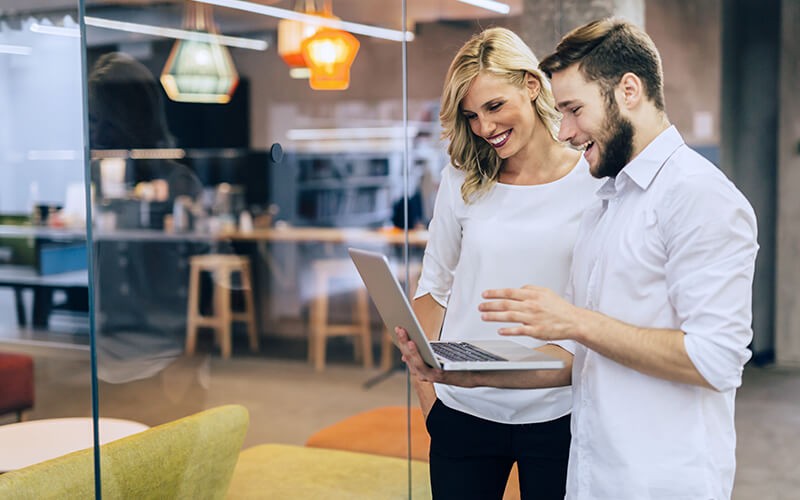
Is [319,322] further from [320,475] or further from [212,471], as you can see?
[212,471]

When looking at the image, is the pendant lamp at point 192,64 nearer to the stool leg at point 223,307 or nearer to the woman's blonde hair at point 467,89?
the woman's blonde hair at point 467,89

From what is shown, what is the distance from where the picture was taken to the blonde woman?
194 centimetres

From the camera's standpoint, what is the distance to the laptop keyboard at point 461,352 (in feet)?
5.27

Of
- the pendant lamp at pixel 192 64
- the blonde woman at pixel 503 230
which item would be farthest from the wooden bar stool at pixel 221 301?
the blonde woman at pixel 503 230

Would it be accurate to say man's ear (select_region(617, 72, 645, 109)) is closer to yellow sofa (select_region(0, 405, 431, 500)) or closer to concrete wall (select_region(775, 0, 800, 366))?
yellow sofa (select_region(0, 405, 431, 500))

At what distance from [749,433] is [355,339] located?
2420 millimetres

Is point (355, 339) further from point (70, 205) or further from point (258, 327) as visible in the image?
point (70, 205)

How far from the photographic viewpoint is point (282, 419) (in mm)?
3574

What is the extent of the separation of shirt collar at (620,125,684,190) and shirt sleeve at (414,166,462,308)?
63cm

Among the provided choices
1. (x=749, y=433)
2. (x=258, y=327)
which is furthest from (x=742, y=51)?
(x=258, y=327)

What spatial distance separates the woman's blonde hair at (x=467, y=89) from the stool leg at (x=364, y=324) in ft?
10.4

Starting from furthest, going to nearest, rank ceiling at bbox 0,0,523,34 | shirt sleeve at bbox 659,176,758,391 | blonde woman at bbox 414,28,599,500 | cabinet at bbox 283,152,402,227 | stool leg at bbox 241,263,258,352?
1. cabinet at bbox 283,152,402,227
2. stool leg at bbox 241,263,258,352
3. ceiling at bbox 0,0,523,34
4. blonde woman at bbox 414,28,599,500
5. shirt sleeve at bbox 659,176,758,391

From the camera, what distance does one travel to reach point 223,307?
19.9 feet

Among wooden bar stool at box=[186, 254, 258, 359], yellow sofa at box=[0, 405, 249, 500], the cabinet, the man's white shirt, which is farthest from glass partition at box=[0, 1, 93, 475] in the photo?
the man's white shirt
